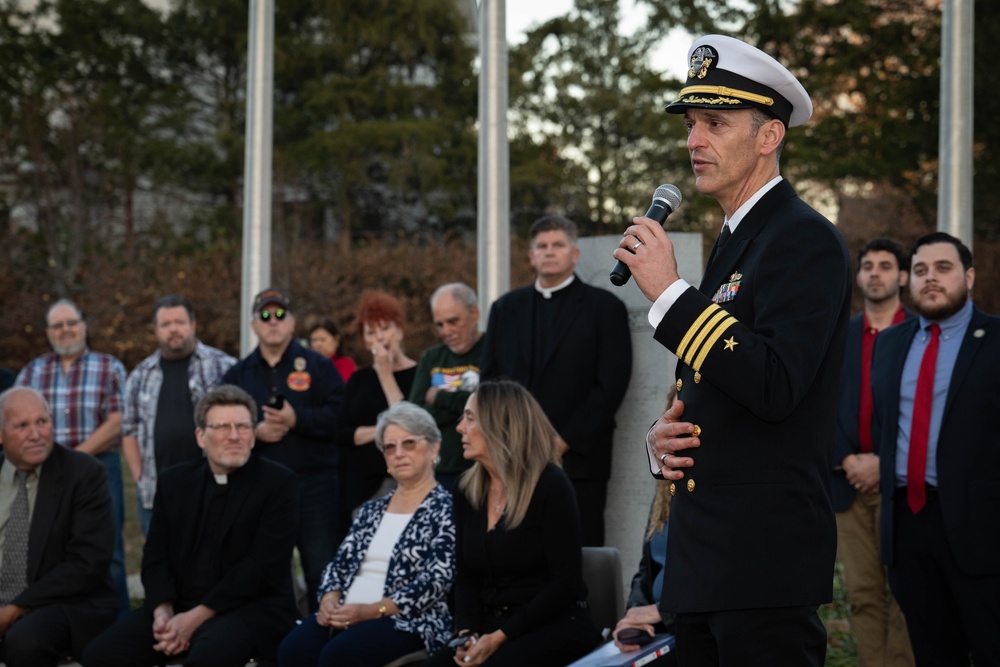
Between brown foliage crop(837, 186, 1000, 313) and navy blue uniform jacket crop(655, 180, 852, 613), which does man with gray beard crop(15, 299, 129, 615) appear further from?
brown foliage crop(837, 186, 1000, 313)

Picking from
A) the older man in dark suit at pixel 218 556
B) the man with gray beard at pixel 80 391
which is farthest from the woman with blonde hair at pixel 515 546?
the man with gray beard at pixel 80 391

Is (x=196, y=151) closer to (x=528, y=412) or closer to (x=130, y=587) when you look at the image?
(x=130, y=587)

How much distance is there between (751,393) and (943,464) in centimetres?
257

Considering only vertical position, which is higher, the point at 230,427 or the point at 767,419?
the point at 767,419

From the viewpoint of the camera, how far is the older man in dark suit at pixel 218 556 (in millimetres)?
5457

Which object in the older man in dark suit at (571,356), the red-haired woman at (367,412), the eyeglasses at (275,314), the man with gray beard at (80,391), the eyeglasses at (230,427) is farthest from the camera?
the man with gray beard at (80,391)

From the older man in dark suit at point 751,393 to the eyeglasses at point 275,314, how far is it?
191 inches

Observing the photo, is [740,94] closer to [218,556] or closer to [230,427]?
[230,427]

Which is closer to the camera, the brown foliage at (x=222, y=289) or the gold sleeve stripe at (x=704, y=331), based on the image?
the gold sleeve stripe at (x=704, y=331)

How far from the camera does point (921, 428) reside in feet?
15.8

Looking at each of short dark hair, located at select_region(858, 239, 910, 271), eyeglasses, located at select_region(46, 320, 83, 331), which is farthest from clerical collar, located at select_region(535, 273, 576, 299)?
eyeglasses, located at select_region(46, 320, 83, 331)

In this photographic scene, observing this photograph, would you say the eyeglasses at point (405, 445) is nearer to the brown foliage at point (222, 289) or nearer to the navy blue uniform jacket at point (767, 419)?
the navy blue uniform jacket at point (767, 419)

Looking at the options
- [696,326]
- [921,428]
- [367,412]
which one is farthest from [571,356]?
[696,326]

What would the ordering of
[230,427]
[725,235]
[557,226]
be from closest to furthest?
[725,235] → [230,427] → [557,226]
